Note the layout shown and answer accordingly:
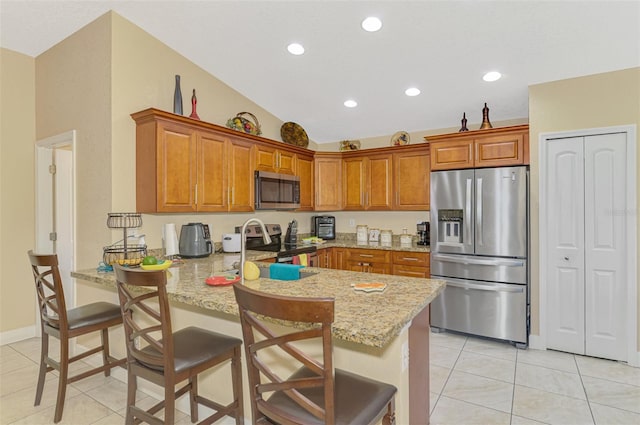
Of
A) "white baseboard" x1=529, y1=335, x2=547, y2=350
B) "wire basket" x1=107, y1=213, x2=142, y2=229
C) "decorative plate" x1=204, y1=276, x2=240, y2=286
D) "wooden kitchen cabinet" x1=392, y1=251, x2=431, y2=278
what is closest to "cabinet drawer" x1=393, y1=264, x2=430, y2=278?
"wooden kitchen cabinet" x1=392, y1=251, x2=431, y2=278

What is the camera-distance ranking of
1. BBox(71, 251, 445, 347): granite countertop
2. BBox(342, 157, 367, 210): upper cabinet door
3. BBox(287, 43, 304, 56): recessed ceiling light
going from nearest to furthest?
BBox(71, 251, 445, 347): granite countertop < BBox(287, 43, 304, 56): recessed ceiling light < BBox(342, 157, 367, 210): upper cabinet door

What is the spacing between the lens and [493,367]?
299 cm

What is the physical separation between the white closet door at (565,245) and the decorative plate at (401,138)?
171 centimetres

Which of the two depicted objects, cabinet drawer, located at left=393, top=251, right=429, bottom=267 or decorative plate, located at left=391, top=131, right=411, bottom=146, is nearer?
cabinet drawer, located at left=393, top=251, right=429, bottom=267

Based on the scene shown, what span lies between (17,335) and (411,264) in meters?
4.37

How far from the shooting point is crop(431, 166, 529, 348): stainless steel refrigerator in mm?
3404

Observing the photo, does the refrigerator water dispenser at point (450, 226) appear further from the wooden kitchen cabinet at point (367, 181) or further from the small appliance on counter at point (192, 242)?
the small appliance on counter at point (192, 242)

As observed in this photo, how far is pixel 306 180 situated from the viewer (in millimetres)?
4809

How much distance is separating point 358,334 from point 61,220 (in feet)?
12.9

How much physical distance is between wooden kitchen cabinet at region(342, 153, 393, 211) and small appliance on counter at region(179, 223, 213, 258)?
229 cm

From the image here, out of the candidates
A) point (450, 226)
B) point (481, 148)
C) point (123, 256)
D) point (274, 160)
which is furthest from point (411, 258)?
point (123, 256)

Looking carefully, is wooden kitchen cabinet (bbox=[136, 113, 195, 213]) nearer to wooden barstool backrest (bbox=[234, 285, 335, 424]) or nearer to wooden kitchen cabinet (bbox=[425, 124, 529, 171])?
wooden barstool backrest (bbox=[234, 285, 335, 424])

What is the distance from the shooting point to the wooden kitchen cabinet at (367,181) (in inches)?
182

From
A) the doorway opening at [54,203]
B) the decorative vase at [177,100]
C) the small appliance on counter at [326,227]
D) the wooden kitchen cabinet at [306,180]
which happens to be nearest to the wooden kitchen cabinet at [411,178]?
the small appliance on counter at [326,227]
